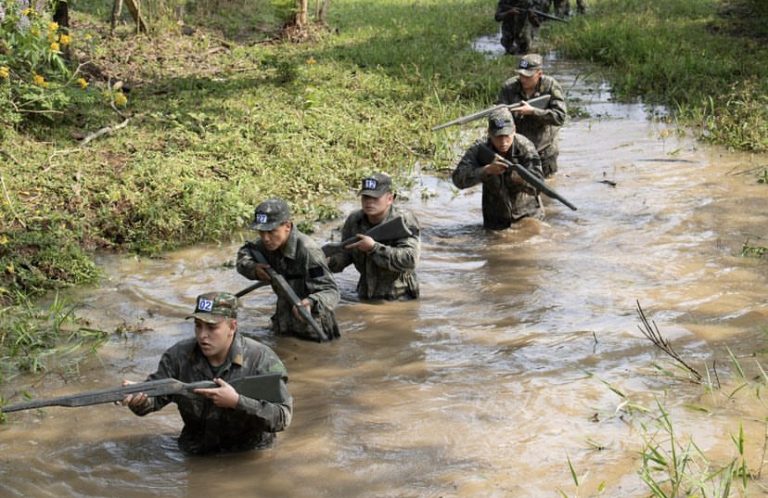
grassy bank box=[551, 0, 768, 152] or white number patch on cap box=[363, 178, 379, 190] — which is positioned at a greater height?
grassy bank box=[551, 0, 768, 152]

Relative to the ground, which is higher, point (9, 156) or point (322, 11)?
point (322, 11)

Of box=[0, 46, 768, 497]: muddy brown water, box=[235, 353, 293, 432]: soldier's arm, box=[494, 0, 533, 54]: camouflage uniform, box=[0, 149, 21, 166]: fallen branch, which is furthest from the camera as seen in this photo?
box=[494, 0, 533, 54]: camouflage uniform

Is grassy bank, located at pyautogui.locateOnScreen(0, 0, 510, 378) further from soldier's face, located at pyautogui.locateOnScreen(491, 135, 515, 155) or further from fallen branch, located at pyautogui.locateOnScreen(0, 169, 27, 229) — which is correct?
soldier's face, located at pyautogui.locateOnScreen(491, 135, 515, 155)

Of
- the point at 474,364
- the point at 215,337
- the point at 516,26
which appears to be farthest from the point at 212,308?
the point at 516,26

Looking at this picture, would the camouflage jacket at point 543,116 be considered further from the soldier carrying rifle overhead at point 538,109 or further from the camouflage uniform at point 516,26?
the camouflage uniform at point 516,26

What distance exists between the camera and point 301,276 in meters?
7.71

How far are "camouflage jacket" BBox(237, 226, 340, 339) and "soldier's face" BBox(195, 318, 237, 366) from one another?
69.0 inches

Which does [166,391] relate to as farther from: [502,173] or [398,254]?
[502,173]

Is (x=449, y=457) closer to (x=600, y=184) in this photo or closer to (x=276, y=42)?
(x=600, y=184)

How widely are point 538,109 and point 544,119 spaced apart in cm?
22

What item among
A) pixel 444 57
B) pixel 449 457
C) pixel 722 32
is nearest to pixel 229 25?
pixel 444 57

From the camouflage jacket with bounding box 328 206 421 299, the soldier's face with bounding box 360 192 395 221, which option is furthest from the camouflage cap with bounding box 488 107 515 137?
the soldier's face with bounding box 360 192 395 221

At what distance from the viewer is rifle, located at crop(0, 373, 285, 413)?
5.17 meters

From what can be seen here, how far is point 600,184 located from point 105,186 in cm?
539
